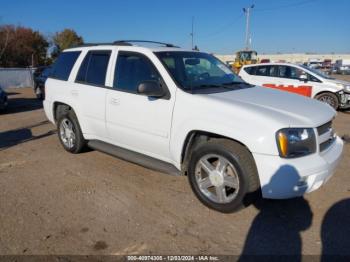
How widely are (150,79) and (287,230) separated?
244cm

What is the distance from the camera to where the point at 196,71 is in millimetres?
4465

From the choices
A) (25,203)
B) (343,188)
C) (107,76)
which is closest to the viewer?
(25,203)

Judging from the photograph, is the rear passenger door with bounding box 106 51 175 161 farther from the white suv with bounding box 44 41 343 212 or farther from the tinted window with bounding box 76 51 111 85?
the tinted window with bounding box 76 51 111 85

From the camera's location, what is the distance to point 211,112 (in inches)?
141

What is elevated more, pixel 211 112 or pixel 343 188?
pixel 211 112

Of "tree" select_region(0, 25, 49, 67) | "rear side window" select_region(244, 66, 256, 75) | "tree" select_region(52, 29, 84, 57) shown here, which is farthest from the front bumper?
"tree" select_region(52, 29, 84, 57)

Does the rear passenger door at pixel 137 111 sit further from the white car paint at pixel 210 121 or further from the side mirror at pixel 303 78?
the side mirror at pixel 303 78

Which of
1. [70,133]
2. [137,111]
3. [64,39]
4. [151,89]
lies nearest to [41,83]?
[70,133]

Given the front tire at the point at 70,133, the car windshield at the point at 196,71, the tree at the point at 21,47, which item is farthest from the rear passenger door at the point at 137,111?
the tree at the point at 21,47

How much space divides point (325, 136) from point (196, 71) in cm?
185

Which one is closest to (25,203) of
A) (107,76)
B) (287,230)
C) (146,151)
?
(146,151)

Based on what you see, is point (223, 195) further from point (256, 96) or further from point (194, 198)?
point (256, 96)

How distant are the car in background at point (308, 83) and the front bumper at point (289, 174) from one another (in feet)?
25.3

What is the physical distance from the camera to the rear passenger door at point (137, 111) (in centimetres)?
407
